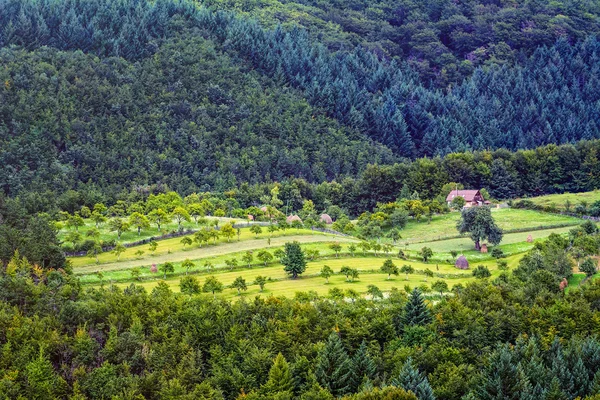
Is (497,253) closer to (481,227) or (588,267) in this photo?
(481,227)

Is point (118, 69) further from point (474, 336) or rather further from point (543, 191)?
point (474, 336)

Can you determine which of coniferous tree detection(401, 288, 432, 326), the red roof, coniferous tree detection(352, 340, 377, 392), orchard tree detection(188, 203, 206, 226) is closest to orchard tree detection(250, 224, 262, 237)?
orchard tree detection(188, 203, 206, 226)

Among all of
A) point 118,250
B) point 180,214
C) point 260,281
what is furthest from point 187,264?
point 180,214

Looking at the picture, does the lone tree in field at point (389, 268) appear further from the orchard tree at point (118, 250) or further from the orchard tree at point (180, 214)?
the orchard tree at point (180, 214)

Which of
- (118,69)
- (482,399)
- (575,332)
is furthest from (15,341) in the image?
(118,69)

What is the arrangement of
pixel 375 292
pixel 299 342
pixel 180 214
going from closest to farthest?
1. pixel 299 342
2. pixel 375 292
3. pixel 180 214

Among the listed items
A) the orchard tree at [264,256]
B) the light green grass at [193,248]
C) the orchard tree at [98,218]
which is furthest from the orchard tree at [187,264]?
the orchard tree at [98,218]
